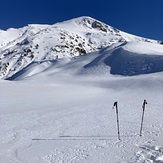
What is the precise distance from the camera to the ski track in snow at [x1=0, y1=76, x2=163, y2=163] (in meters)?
7.85

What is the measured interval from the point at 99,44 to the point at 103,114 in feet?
338

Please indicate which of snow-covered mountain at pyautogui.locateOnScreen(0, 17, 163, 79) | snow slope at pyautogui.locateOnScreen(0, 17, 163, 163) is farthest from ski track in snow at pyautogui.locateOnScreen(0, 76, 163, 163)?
snow-covered mountain at pyautogui.locateOnScreen(0, 17, 163, 79)

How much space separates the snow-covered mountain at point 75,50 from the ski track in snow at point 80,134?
1695 centimetres

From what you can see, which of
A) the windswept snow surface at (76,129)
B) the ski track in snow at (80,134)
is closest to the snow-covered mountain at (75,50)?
the windswept snow surface at (76,129)

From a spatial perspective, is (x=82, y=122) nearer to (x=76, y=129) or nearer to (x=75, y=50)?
(x=76, y=129)

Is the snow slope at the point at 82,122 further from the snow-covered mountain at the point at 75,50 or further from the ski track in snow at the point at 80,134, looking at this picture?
the snow-covered mountain at the point at 75,50

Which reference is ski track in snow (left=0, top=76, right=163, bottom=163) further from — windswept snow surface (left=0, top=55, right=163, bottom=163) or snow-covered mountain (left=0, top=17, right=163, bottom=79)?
snow-covered mountain (left=0, top=17, right=163, bottom=79)

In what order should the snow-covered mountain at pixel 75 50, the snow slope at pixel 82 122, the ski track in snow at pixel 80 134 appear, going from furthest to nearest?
1. the snow-covered mountain at pixel 75 50
2. the snow slope at pixel 82 122
3. the ski track in snow at pixel 80 134

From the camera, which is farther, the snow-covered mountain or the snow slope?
the snow-covered mountain

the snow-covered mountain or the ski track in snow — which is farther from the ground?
the snow-covered mountain

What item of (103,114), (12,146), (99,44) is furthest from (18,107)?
(99,44)

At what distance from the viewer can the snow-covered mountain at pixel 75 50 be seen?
33.9 meters

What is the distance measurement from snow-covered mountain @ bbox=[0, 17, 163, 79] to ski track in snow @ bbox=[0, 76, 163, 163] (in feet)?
55.6

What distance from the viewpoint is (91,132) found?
10.2m
